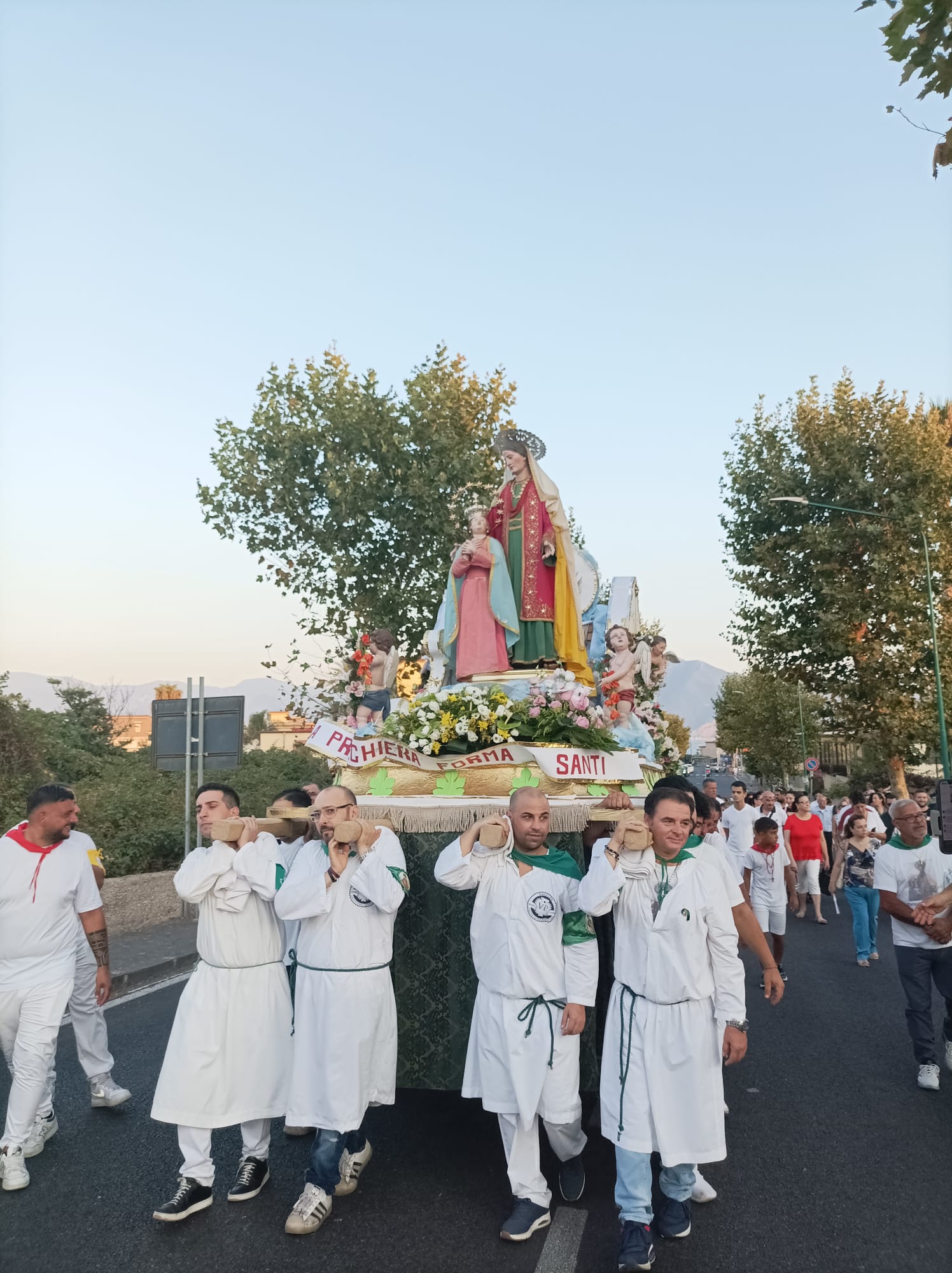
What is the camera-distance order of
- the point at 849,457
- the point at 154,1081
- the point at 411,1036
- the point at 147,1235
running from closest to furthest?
1. the point at 147,1235
2. the point at 411,1036
3. the point at 154,1081
4. the point at 849,457

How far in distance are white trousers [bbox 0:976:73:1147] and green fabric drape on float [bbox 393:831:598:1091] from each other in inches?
67.3

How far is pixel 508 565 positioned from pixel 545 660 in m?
0.88

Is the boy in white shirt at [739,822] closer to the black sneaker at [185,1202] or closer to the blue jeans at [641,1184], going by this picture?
the blue jeans at [641,1184]

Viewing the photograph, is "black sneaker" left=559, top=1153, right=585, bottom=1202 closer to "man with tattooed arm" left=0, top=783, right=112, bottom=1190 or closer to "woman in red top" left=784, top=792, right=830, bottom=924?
"man with tattooed arm" left=0, top=783, right=112, bottom=1190

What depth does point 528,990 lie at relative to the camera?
4.25 meters

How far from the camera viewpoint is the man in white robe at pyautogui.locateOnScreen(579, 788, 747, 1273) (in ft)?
13.0

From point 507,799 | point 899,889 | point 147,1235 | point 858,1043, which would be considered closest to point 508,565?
point 507,799

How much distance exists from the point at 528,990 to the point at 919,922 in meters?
3.11

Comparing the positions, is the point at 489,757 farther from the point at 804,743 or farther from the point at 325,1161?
the point at 804,743

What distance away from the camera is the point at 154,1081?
615 cm

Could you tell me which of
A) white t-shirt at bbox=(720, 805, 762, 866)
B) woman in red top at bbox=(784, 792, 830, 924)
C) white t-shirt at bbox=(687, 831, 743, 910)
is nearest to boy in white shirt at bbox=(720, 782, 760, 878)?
white t-shirt at bbox=(720, 805, 762, 866)

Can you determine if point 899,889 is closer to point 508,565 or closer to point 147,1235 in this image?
point 508,565

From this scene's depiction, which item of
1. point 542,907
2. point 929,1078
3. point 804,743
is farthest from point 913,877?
point 804,743

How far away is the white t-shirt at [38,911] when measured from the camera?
16.0 feet
